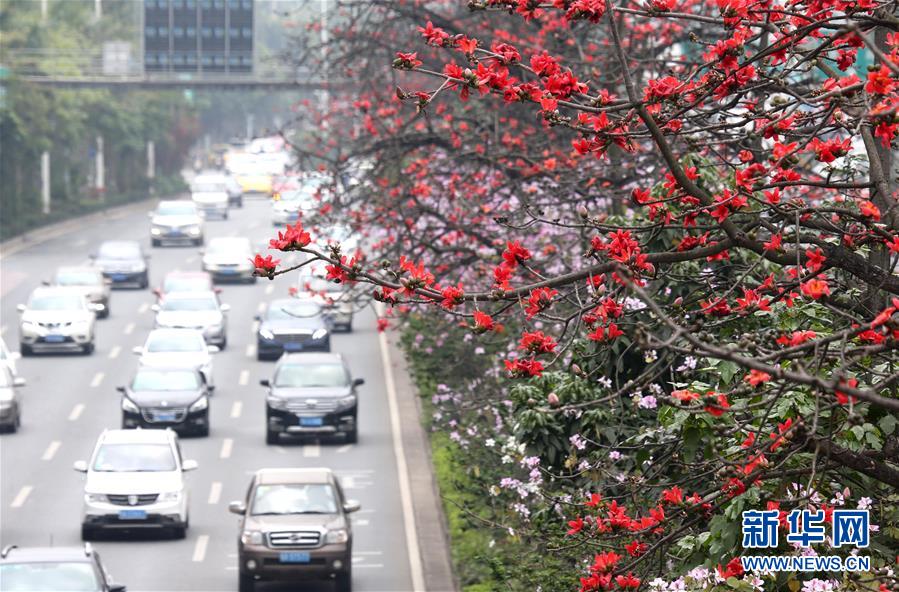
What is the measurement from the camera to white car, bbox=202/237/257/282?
5553 centimetres

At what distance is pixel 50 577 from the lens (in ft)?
58.3

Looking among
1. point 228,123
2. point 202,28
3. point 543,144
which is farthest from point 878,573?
point 228,123

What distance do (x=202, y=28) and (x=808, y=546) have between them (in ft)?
173

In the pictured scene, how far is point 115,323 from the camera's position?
47656mm

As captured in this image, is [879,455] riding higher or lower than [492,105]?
lower

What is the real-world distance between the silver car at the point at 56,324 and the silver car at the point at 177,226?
2313 centimetres

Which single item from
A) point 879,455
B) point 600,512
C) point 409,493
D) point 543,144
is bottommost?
point 409,493

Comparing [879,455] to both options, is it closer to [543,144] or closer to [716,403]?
[716,403]

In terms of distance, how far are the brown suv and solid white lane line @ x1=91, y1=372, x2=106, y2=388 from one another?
15.9 metres

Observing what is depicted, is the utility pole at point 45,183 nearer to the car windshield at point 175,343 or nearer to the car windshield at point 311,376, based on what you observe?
the car windshield at point 175,343

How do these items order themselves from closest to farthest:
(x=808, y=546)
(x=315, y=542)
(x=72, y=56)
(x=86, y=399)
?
(x=808, y=546) < (x=315, y=542) < (x=86, y=399) < (x=72, y=56)

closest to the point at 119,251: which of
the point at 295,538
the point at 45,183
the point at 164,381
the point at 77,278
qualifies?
the point at 77,278

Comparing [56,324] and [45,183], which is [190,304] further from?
[45,183]

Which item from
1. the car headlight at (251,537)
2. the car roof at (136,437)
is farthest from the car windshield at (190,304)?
the car headlight at (251,537)
